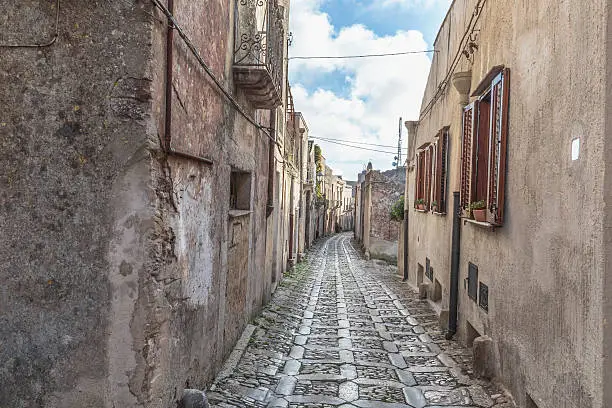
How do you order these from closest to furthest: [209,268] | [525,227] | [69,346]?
[69,346]
[525,227]
[209,268]

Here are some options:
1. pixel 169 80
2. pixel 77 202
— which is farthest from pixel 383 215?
pixel 77 202

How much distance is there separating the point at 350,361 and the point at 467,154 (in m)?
3.14

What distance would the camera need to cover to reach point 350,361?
253 inches

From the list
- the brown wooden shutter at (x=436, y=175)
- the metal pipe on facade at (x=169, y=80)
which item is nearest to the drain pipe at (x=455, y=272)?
the brown wooden shutter at (x=436, y=175)

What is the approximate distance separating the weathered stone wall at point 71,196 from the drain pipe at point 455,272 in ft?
17.6

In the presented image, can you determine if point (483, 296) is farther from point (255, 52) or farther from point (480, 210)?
point (255, 52)

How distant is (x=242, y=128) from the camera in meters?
6.76

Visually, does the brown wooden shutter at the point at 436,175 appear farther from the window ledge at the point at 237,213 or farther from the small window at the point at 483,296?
the window ledge at the point at 237,213

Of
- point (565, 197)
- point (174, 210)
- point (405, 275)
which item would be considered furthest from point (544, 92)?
point (405, 275)

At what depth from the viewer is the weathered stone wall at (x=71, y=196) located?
131 inches

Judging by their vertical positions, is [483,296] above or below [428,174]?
below

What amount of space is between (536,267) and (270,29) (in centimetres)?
439

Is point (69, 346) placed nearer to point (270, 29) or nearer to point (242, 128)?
point (242, 128)

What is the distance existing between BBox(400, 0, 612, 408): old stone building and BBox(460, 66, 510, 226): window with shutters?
2 centimetres
